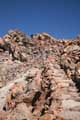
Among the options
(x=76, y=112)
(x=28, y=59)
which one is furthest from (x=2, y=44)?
(x=76, y=112)

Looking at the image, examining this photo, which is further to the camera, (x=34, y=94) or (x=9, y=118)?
(x=34, y=94)

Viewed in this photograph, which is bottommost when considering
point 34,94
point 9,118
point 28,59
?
point 9,118

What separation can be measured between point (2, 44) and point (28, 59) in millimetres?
12202

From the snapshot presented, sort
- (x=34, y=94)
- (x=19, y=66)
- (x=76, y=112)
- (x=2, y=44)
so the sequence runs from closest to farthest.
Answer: (x=76, y=112) → (x=34, y=94) → (x=19, y=66) → (x=2, y=44)

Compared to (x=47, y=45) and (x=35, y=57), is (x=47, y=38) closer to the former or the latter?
(x=47, y=45)

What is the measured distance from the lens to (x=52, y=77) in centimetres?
3719

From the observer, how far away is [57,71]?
3994 cm

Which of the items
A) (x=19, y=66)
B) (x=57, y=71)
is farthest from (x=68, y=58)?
(x=19, y=66)

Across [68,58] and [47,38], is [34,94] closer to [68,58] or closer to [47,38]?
[68,58]

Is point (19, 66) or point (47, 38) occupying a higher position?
point (47, 38)

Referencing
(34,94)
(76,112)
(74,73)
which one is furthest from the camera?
(34,94)

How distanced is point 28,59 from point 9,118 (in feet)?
192

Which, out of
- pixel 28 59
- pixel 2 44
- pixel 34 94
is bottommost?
pixel 34 94

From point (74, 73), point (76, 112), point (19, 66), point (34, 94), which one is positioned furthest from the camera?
point (19, 66)
